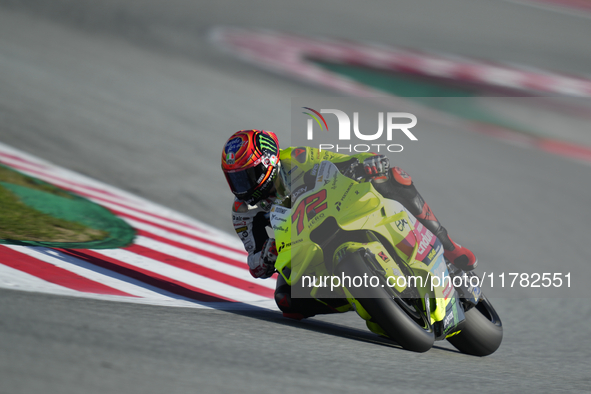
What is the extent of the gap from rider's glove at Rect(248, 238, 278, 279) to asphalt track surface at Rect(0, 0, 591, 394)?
0.35 meters

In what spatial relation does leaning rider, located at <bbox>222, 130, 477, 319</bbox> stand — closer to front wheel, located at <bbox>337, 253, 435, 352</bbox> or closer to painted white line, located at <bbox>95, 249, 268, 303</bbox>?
front wheel, located at <bbox>337, 253, 435, 352</bbox>

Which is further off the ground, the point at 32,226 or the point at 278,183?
the point at 278,183

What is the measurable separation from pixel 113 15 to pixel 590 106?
12.6 meters

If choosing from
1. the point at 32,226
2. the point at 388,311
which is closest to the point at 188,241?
the point at 32,226

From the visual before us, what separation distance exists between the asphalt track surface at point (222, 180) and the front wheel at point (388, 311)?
12cm

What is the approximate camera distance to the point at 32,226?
5844 mm

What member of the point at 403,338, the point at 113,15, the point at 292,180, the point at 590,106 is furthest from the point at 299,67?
the point at 403,338

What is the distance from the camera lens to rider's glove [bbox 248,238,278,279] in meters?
4.41

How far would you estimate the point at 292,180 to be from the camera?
470 cm

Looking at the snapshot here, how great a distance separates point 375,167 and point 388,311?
118 cm

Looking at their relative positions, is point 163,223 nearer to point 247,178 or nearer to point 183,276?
point 183,276

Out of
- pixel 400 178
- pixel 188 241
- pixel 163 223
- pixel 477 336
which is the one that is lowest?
pixel 477 336

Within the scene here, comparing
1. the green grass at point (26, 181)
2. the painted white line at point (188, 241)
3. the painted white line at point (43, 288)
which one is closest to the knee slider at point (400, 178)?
the painted white line at point (43, 288)

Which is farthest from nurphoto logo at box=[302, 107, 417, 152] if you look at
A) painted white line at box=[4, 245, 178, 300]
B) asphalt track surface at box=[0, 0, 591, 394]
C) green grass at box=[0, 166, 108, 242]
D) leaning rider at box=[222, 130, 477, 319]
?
green grass at box=[0, 166, 108, 242]
